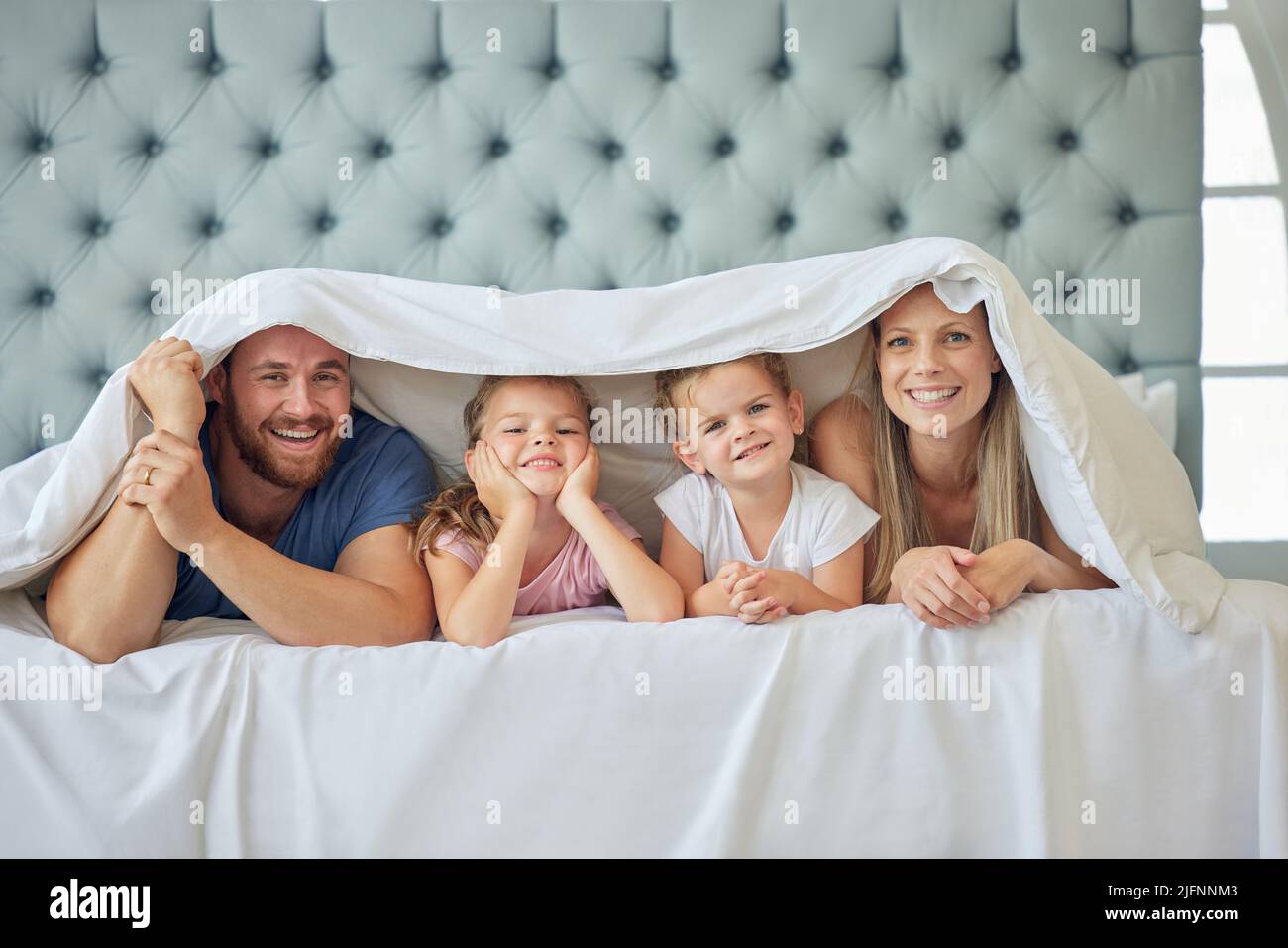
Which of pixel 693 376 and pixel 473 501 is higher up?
pixel 693 376

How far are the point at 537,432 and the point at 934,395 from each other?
1.62ft

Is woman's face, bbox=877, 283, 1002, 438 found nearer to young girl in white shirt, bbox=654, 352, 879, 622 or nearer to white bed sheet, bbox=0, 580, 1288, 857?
young girl in white shirt, bbox=654, 352, 879, 622

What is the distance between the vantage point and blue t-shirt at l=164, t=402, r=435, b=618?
1.28 metres

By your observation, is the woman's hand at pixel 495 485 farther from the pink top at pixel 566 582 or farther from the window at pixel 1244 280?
the window at pixel 1244 280

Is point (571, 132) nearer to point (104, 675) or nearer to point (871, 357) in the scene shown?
point (871, 357)

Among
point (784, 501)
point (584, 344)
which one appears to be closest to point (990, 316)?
point (784, 501)

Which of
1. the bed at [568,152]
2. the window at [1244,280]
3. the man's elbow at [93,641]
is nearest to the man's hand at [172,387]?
the man's elbow at [93,641]

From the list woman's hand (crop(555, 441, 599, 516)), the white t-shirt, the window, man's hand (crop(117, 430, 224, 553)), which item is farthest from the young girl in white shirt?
the window

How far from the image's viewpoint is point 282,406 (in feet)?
4.13

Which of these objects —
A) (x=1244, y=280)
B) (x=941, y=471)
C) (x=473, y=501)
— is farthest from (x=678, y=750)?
(x=1244, y=280)

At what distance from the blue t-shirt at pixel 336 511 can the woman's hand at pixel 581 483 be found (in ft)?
0.68

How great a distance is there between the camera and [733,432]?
1.22 m

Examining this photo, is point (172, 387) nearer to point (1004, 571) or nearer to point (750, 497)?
point (750, 497)
